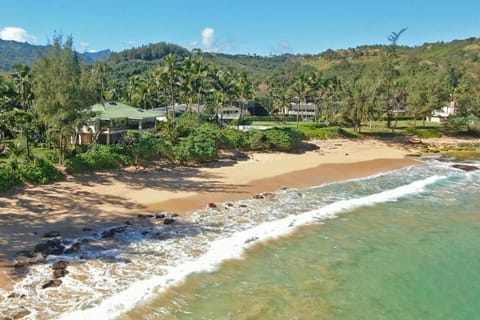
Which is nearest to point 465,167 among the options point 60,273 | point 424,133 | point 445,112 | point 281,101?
point 424,133

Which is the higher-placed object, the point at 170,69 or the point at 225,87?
the point at 170,69

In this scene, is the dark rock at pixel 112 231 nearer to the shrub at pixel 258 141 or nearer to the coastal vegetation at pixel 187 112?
the coastal vegetation at pixel 187 112

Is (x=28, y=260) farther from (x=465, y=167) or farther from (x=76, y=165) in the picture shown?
(x=465, y=167)

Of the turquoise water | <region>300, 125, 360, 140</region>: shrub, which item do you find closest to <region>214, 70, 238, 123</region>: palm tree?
<region>300, 125, 360, 140</region>: shrub

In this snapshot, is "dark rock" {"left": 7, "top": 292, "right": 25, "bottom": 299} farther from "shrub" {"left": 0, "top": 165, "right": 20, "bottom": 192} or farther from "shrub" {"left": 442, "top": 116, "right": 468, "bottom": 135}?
"shrub" {"left": 442, "top": 116, "right": 468, "bottom": 135}

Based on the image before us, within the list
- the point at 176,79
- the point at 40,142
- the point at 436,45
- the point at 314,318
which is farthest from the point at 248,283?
the point at 436,45

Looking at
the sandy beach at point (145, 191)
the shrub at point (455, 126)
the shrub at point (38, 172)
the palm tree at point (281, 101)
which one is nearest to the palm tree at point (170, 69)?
the sandy beach at point (145, 191)
